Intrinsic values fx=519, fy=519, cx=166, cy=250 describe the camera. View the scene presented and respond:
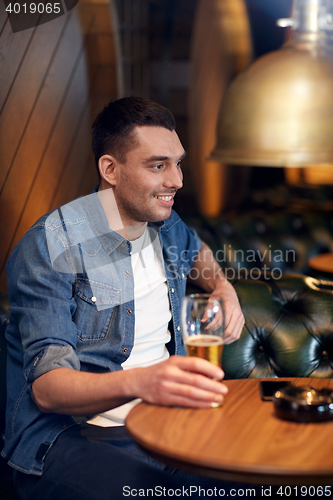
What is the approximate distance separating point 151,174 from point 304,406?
0.76 m

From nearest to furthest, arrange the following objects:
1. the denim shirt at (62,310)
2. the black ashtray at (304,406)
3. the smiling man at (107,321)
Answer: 1. the black ashtray at (304,406)
2. the smiling man at (107,321)
3. the denim shirt at (62,310)

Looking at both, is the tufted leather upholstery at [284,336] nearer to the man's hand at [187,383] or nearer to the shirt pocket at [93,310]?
the shirt pocket at [93,310]

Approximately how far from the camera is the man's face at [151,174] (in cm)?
142

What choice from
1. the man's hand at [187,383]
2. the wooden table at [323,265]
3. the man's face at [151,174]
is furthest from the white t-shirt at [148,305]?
the wooden table at [323,265]

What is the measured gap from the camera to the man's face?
1.42 metres

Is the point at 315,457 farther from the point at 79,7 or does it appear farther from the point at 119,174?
the point at 79,7

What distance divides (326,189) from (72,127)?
8.79 ft

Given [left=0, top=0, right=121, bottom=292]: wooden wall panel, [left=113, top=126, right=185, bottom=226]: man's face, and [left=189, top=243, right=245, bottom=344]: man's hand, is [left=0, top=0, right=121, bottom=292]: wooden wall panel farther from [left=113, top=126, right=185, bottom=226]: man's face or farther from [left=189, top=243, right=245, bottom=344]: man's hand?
[left=189, top=243, right=245, bottom=344]: man's hand

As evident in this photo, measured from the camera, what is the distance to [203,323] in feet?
3.21

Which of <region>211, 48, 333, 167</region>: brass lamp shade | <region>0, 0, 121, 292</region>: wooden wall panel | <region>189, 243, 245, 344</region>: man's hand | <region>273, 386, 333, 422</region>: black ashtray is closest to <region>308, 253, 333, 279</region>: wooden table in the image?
<region>189, 243, 245, 344</region>: man's hand

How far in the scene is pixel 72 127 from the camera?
1.99 metres

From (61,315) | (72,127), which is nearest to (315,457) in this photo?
(61,315)

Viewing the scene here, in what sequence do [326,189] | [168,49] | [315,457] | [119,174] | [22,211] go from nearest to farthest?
[315,457], [119,174], [22,211], [168,49], [326,189]

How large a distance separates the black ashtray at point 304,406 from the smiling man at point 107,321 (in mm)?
112
